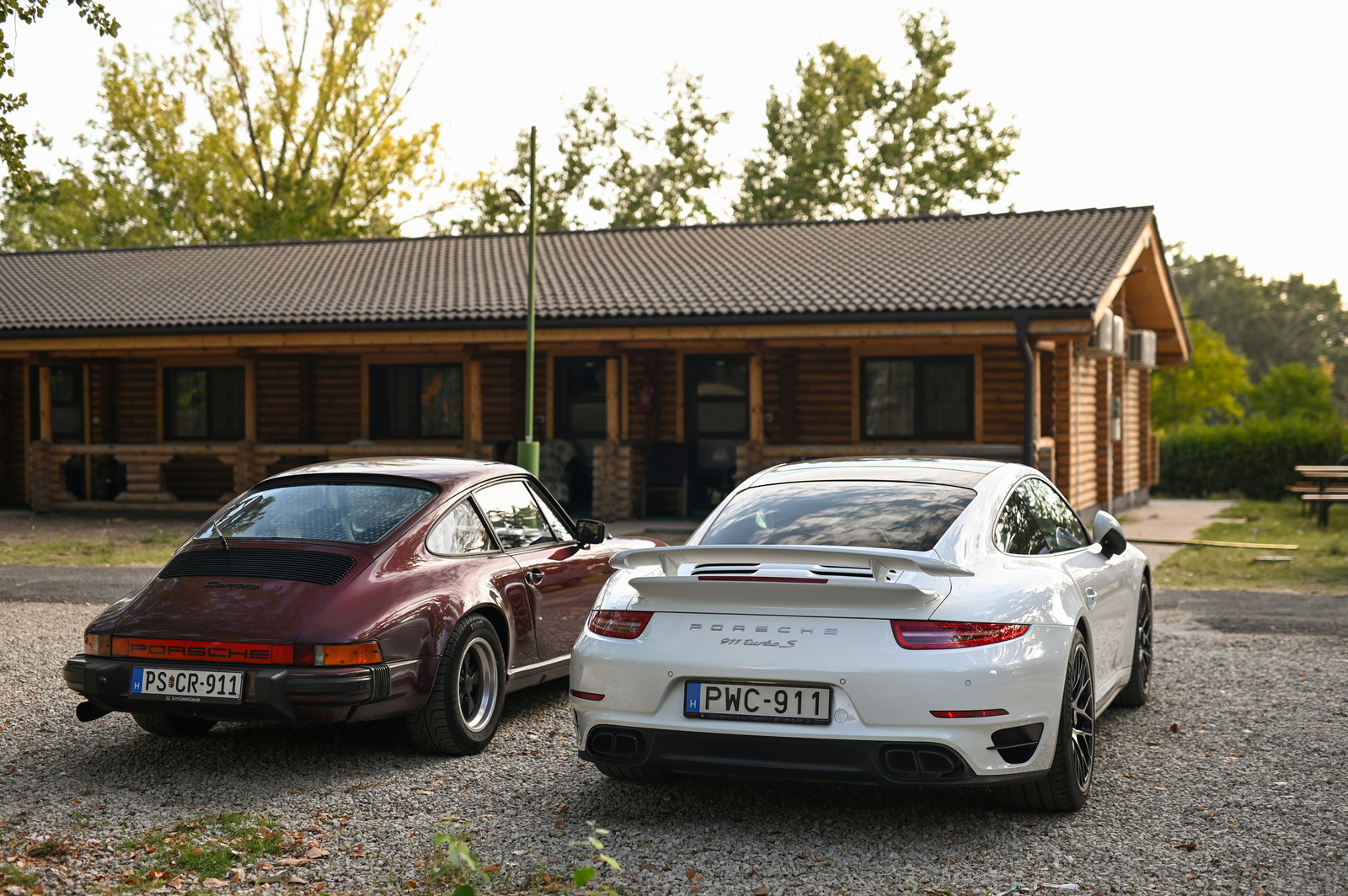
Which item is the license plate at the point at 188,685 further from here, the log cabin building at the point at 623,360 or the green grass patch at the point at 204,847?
the log cabin building at the point at 623,360

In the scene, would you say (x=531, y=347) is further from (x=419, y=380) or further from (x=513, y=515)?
(x=513, y=515)

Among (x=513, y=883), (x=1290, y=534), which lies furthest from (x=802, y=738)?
(x=1290, y=534)

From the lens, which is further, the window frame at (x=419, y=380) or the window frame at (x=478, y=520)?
the window frame at (x=419, y=380)

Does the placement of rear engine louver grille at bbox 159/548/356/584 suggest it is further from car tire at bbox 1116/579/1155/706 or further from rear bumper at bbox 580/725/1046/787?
car tire at bbox 1116/579/1155/706

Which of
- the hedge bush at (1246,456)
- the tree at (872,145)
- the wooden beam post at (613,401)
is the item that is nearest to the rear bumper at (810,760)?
the wooden beam post at (613,401)

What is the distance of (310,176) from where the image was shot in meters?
43.2

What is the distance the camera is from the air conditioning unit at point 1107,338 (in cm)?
1842

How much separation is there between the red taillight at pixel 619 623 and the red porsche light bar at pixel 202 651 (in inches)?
51.0

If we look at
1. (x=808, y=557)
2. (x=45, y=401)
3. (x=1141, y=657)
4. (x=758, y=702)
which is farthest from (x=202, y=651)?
(x=45, y=401)

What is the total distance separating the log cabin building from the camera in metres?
18.4

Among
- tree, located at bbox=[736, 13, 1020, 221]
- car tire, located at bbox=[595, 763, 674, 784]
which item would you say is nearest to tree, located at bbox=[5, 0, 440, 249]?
tree, located at bbox=[736, 13, 1020, 221]

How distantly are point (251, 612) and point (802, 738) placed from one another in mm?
2386

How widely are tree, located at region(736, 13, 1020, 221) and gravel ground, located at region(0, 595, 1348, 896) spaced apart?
43.2m

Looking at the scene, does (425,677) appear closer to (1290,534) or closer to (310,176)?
(1290,534)
